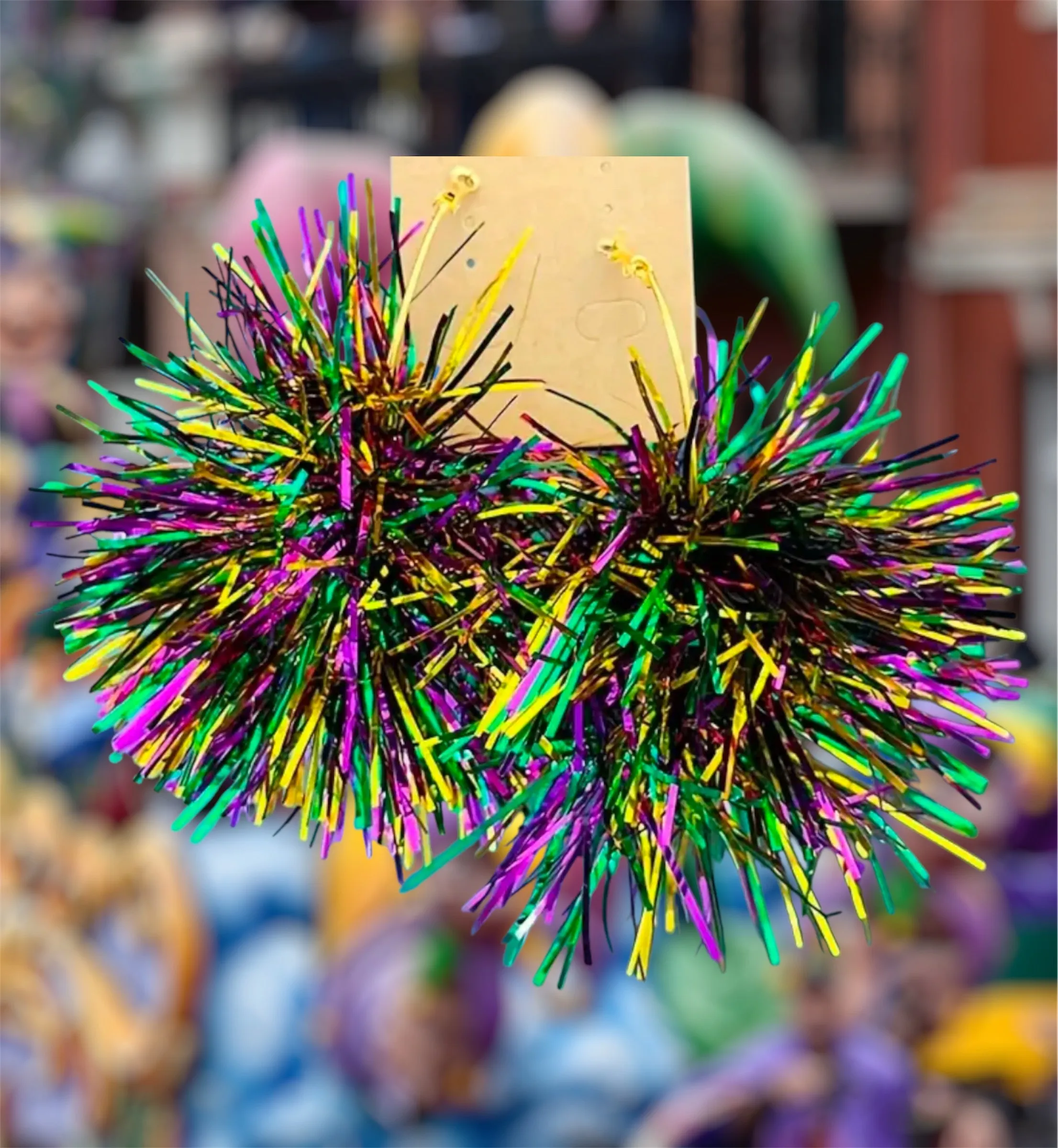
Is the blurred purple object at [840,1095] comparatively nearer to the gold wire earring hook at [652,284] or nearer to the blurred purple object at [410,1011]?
the blurred purple object at [410,1011]

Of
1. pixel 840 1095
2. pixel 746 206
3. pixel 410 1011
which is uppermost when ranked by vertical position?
pixel 746 206

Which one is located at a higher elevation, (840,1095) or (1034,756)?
(1034,756)

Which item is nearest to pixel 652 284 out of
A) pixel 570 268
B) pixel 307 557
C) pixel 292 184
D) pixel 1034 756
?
pixel 570 268

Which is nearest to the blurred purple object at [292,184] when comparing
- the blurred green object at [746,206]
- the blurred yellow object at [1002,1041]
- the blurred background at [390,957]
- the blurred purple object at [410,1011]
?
the blurred background at [390,957]

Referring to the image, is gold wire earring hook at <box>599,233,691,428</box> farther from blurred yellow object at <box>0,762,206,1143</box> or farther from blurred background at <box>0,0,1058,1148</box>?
blurred yellow object at <box>0,762,206,1143</box>

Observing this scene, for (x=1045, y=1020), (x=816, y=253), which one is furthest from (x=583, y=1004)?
(x=816, y=253)

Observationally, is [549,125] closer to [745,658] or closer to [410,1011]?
[410,1011]
